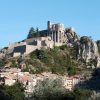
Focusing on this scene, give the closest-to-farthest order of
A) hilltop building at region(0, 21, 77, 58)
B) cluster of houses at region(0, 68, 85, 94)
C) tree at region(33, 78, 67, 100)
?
tree at region(33, 78, 67, 100) < cluster of houses at region(0, 68, 85, 94) < hilltop building at region(0, 21, 77, 58)

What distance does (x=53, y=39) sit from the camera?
17075cm

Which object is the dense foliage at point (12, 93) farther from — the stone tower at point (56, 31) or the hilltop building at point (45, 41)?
the stone tower at point (56, 31)

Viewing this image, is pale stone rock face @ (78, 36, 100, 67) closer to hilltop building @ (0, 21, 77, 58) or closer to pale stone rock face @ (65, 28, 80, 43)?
pale stone rock face @ (65, 28, 80, 43)

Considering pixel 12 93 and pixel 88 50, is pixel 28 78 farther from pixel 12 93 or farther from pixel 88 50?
pixel 88 50

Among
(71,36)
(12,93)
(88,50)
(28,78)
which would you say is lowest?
(12,93)

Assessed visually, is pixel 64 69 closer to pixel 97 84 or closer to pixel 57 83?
pixel 97 84

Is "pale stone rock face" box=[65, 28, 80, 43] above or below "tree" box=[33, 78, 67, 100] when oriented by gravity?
above

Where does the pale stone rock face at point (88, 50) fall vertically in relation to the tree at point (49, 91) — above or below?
above

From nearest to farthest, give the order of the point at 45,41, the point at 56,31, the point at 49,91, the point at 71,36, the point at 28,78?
1. the point at 49,91
2. the point at 28,78
3. the point at 45,41
4. the point at 56,31
5. the point at 71,36

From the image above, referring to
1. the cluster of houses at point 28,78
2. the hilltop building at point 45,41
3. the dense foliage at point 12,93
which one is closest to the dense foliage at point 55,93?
the dense foliage at point 12,93

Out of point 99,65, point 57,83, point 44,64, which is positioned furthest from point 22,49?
point 57,83

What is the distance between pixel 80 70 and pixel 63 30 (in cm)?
1635

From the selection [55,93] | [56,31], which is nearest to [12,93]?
[55,93]

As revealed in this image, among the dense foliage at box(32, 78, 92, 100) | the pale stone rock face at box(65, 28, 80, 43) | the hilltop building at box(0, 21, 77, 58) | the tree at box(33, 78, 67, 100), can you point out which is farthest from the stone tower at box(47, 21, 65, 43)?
the dense foliage at box(32, 78, 92, 100)
